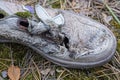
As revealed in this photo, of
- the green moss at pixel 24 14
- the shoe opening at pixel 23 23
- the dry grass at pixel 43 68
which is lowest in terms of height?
the dry grass at pixel 43 68

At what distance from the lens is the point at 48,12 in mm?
1598

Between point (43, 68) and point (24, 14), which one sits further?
point (43, 68)

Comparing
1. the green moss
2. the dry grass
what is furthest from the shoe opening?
the dry grass

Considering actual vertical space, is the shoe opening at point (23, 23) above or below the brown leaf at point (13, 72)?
above

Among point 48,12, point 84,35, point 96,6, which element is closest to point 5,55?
point 48,12

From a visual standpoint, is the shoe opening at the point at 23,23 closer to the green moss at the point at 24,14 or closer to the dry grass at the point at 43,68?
the green moss at the point at 24,14

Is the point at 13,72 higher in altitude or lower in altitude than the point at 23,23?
lower

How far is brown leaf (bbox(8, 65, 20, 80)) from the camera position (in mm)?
1562

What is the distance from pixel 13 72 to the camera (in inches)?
62.2

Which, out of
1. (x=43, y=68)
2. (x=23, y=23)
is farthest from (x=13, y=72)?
(x=23, y=23)

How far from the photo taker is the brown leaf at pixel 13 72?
1562mm

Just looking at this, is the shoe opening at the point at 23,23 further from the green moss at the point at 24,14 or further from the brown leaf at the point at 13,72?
the brown leaf at the point at 13,72

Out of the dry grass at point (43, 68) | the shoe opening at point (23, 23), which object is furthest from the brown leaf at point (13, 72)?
the shoe opening at point (23, 23)

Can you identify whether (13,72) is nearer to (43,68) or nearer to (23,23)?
(43,68)
